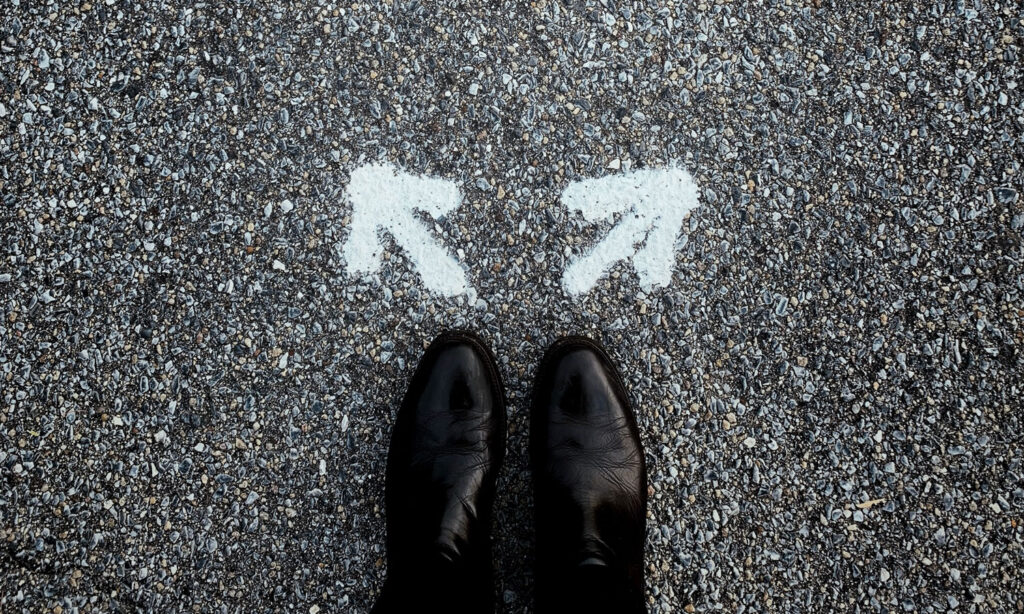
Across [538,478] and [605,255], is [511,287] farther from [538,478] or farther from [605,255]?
[538,478]

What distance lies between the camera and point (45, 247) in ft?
6.28

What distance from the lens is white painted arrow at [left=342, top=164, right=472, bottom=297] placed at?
1905 millimetres

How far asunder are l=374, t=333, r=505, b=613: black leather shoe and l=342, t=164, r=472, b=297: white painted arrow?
220 mm

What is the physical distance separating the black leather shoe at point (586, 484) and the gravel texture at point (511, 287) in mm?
93

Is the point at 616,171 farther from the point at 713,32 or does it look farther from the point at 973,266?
the point at 973,266

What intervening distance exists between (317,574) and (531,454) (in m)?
A: 0.76

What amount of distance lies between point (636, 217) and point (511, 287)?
0.48 m

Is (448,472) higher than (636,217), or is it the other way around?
(636,217)

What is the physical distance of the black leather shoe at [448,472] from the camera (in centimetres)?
169

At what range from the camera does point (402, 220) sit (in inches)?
75.5

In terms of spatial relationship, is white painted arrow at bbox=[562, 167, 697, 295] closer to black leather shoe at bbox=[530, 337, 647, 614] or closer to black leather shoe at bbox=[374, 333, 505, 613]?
black leather shoe at bbox=[530, 337, 647, 614]

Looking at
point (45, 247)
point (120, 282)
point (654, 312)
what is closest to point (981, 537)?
point (654, 312)

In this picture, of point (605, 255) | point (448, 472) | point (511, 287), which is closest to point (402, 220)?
point (511, 287)

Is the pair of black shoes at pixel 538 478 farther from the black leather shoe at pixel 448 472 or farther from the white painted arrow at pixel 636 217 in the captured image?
the white painted arrow at pixel 636 217
